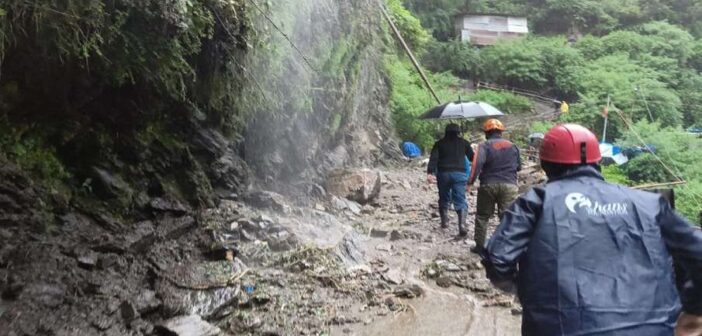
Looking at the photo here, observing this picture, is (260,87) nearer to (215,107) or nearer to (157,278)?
(215,107)

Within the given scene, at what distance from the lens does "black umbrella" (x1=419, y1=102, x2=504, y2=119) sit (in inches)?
308

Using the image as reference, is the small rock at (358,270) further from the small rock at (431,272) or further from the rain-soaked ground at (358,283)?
the small rock at (431,272)

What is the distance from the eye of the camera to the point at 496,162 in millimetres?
6766

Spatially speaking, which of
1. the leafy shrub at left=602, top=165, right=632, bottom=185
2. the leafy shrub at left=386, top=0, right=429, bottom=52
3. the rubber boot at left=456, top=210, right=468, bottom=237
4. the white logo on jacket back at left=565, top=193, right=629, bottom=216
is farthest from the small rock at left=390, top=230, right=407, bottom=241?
the leafy shrub at left=602, top=165, right=632, bottom=185

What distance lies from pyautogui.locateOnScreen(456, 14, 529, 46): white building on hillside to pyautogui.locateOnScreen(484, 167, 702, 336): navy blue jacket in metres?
39.8

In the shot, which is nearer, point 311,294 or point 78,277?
point 78,277

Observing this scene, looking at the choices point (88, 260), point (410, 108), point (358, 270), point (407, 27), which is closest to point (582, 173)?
point (88, 260)

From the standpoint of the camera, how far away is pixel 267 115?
839 centimetres

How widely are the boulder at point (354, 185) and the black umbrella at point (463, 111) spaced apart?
2.54m

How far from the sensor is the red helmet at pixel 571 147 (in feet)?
7.55

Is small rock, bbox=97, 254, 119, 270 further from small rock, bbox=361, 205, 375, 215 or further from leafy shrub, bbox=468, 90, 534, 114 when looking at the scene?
leafy shrub, bbox=468, 90, 534, 114

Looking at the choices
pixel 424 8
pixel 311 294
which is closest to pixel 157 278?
pixel 311 294

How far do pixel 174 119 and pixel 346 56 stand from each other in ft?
15.4

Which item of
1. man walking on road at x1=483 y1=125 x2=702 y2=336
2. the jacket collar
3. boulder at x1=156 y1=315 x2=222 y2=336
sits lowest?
boulder at x1=156 y1=315 x2=222 y2=336
